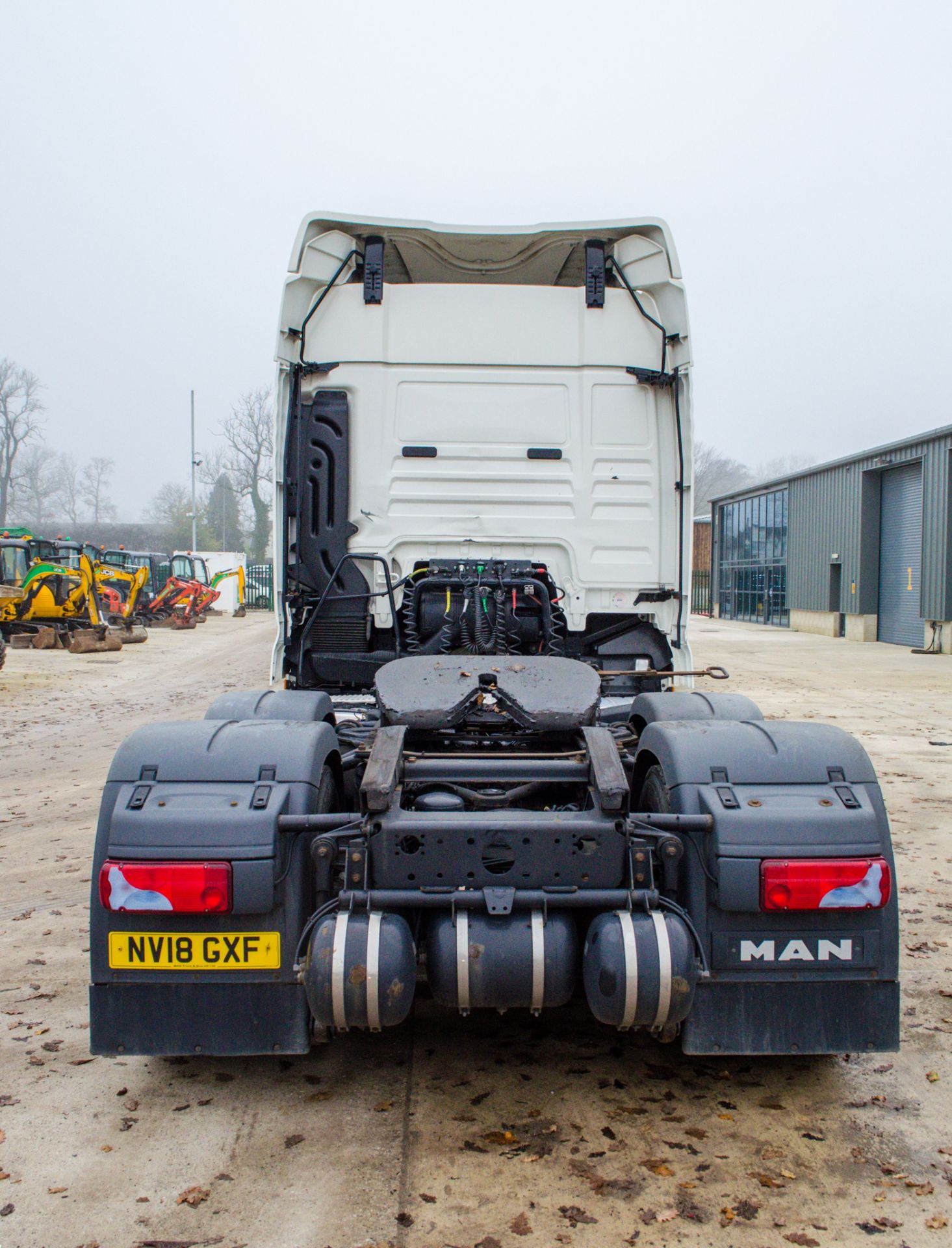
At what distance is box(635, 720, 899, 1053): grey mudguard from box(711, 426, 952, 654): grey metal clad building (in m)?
20.9

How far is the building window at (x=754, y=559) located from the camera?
111 feet

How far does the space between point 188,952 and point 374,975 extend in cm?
57

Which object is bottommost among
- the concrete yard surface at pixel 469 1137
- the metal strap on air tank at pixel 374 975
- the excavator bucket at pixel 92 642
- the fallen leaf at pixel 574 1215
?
the concrete yard surface at pixel 469 1137

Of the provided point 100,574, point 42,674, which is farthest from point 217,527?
point 42,674

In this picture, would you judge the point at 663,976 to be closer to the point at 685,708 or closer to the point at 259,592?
the point at 685,708

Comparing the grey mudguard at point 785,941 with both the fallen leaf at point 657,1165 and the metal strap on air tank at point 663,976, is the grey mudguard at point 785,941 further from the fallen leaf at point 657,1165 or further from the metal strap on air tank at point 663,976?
the fallen leaf at point 657,1165

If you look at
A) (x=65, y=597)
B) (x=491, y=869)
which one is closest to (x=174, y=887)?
(x=491, y=869)

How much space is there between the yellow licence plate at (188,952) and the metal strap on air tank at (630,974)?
103 cm

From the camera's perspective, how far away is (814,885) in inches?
109

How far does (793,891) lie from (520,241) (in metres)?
3.83

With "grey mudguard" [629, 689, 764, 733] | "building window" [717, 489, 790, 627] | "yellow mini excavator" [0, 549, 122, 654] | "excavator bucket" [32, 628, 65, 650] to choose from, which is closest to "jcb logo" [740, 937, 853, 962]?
"grey mudguard" [629, 689, 764, 733]

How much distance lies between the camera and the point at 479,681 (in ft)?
12.4

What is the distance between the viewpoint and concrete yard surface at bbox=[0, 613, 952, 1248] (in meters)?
2.45

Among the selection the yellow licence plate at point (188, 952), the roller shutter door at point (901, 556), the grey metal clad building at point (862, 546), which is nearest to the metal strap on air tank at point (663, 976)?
the yellow licence plate at point (188, 952)
